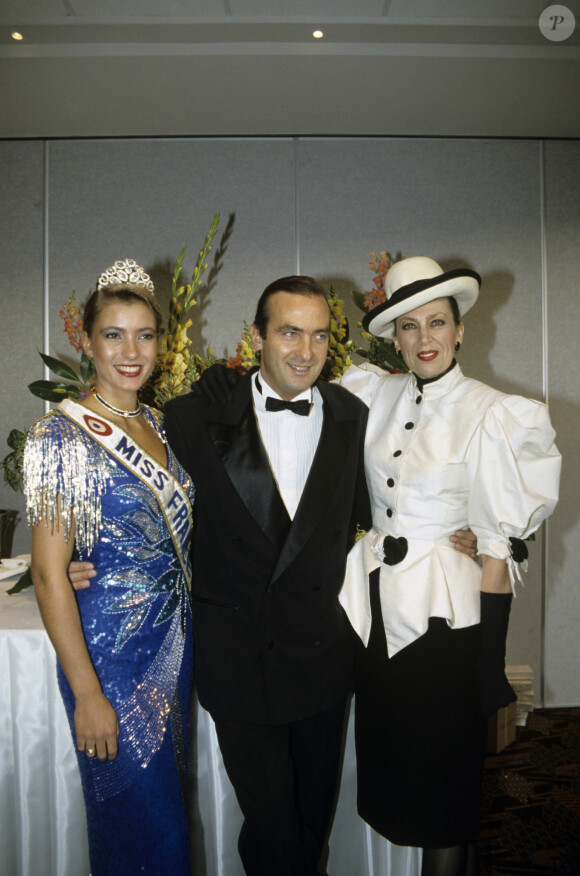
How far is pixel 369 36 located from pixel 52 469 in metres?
2.32

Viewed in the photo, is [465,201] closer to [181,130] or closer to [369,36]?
[369,36]

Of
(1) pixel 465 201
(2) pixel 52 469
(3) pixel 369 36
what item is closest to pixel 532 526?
(2) pixel 52 469

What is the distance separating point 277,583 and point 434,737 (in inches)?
21.4

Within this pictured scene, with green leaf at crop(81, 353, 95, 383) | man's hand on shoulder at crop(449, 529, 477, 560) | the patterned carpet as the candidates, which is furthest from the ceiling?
the patterned carpet

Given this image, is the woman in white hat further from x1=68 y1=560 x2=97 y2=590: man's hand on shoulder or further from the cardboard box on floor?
the cardboard box on floor

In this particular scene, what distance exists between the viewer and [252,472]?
4.74ft

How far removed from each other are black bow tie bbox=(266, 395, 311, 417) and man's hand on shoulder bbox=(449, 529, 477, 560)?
1.60ft

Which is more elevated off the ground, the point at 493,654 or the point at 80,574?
the point at 80,574

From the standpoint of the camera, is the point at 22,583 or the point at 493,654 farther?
the point at 22,583

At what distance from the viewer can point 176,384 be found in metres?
2.05

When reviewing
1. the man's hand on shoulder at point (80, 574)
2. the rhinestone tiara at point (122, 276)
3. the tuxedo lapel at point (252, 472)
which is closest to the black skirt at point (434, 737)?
the tuxedo lapel at point (252, 472)

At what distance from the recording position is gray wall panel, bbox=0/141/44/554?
3373 mm

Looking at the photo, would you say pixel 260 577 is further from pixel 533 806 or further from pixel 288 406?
pixel 533 806

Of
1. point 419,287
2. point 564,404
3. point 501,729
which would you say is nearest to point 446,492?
point 419,287
